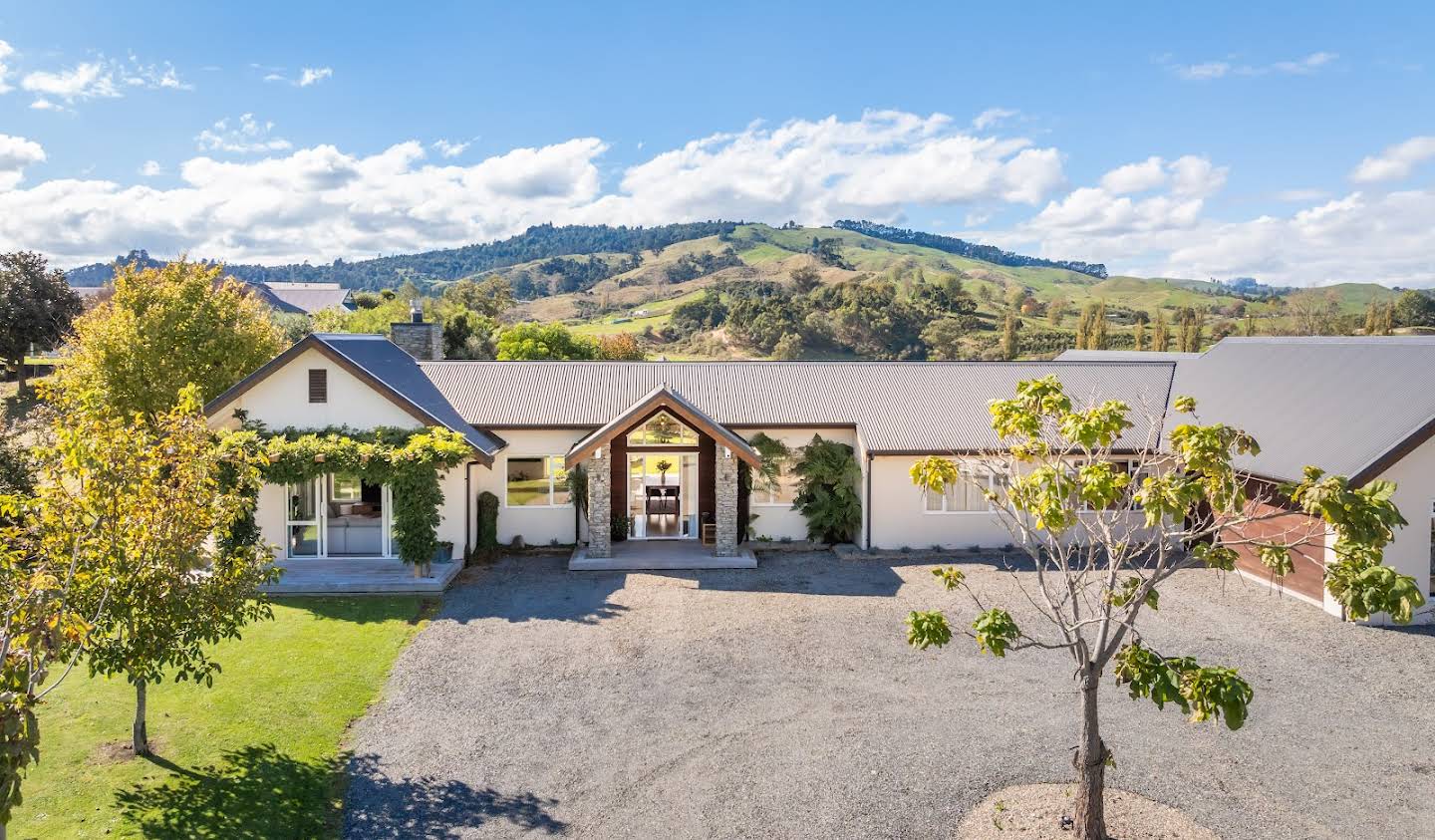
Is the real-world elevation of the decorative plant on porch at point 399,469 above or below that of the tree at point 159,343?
below

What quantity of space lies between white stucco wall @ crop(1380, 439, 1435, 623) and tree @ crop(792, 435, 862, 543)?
1036cm

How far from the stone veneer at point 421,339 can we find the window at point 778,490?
37.8 feet

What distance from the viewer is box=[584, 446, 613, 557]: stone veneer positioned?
19.5 metres

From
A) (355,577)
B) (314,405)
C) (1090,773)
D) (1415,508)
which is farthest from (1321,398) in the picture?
(314,405)

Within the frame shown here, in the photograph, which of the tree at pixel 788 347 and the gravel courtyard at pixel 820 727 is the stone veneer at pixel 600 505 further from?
the tree at pixel 788 347

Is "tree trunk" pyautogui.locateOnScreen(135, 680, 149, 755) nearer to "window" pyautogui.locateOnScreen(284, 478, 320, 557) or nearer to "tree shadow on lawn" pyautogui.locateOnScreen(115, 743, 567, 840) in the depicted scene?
"tree shadow on lawn" pyautogui.locateOnScreen(115, 743, 567, 840)

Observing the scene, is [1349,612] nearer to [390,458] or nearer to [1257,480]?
[1257,480]

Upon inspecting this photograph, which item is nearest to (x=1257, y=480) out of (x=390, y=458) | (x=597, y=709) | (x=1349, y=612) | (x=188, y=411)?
(x=1349, y=612)

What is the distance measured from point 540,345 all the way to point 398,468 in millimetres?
24478

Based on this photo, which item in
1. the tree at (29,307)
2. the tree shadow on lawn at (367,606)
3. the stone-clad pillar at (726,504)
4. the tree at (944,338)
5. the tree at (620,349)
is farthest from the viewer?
the tree at (944,338)

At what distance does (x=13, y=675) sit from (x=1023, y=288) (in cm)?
12238

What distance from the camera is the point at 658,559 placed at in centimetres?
1947

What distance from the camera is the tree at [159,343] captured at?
21.9 meters

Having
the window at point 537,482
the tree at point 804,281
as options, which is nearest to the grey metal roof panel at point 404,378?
the window at point 537,482
